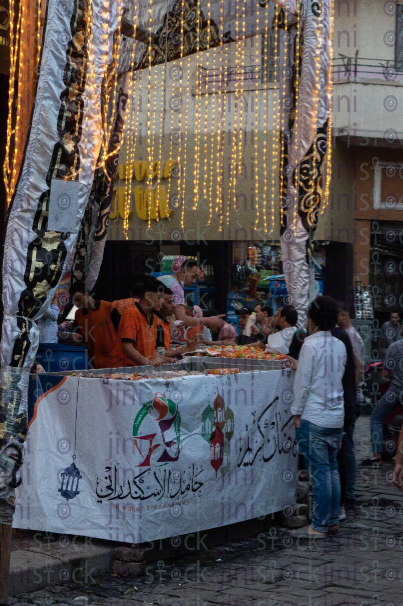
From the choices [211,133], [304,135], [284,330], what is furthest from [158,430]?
[211,133]

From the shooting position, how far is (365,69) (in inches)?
753

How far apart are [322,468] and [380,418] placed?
3490 mm

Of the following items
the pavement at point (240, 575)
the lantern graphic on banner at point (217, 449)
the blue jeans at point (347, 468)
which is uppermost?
the lantern graphic on banner at point (217, 449)

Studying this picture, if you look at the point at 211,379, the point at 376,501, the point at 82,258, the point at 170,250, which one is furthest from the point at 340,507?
the point at 170,250

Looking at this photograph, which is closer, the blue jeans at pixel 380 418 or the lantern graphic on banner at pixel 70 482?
the lantern graphic on banner at pixel 70 482

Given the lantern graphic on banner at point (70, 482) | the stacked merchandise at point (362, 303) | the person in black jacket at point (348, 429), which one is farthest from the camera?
the stacked merchandise at point (362, 303)

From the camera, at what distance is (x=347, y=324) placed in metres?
9.09

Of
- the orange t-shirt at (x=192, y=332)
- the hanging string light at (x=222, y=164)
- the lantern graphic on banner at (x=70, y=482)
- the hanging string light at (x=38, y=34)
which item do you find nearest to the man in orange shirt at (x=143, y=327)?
the orange t-shirt at (x=192, y=332)

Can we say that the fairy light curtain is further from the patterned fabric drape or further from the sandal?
the sandal

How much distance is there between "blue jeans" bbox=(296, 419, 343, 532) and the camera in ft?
23.3

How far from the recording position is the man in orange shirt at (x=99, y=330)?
8500mm

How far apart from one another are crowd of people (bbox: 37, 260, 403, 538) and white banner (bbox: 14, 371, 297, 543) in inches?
25.0

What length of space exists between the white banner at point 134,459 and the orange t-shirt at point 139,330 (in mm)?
1294

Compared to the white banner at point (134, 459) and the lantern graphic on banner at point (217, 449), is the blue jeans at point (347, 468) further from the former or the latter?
the lantern graphic on banner at point (217, 449)
